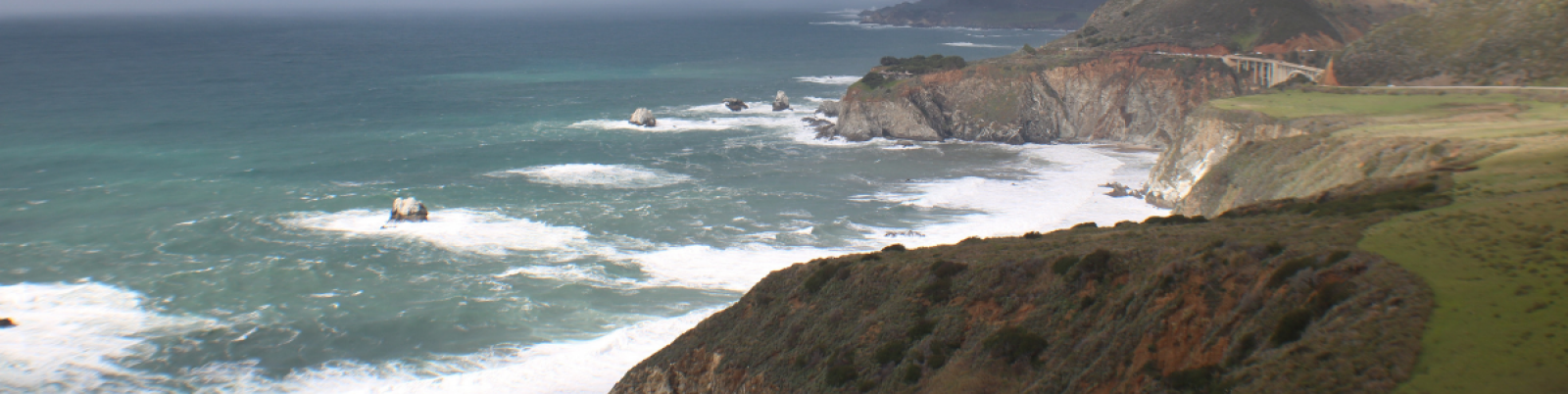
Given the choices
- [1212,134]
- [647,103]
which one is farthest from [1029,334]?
[647,103]

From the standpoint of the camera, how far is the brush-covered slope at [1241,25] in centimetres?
9759

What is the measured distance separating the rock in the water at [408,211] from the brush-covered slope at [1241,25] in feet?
227

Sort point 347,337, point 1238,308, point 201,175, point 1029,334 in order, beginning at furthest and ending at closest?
point 201,175, point 347,337, point 1029,334, point 1238,308

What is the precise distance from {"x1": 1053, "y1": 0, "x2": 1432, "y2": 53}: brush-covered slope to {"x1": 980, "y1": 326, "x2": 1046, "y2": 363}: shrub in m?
83.4

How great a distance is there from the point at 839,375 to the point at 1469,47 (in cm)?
5812

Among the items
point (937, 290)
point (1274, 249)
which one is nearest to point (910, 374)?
point (937, 290)

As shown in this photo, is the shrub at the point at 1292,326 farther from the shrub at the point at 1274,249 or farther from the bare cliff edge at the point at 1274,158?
the bare cliff edge at the point at 1274,158

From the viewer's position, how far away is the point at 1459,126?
138 ft

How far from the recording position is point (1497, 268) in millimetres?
18016

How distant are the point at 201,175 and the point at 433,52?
413 ft

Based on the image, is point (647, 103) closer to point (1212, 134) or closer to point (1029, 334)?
point (1212, 134)

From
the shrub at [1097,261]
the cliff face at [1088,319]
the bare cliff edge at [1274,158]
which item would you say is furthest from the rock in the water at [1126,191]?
the shrub at [1097,261]

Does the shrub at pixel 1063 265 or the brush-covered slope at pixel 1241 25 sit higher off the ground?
the brush-covered slope at pixel 1241 25

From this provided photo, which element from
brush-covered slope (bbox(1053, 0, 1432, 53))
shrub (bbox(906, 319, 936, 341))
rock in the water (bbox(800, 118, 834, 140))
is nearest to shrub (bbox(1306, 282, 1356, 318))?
shrub (bbox(906, 319, 936, 341))
